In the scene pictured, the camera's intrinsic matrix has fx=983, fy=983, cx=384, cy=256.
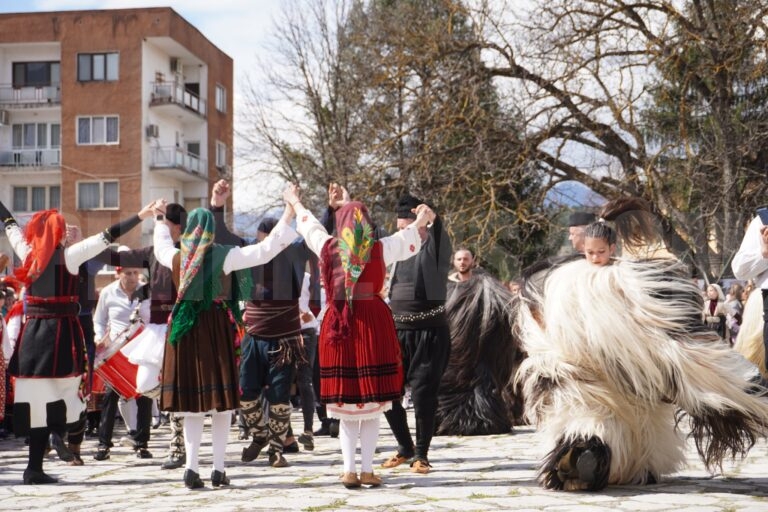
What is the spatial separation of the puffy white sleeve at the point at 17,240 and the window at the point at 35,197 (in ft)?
112

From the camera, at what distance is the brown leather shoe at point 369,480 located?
21.0ft

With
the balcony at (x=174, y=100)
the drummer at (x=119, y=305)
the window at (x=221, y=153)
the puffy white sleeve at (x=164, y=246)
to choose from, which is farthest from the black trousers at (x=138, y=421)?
the window at (x=221, y=153)

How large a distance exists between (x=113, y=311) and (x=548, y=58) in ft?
35.1

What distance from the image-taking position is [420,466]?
7117 mm

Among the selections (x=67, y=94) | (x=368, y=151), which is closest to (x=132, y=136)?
(x=67, y=94)

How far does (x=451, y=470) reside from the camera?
7207 millimetres

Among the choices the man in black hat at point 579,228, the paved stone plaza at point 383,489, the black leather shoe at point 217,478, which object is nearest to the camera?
the paved stone plaza at point 383,489

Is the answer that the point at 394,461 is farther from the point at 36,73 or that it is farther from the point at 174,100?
the point at 36,73

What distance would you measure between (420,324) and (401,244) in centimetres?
123

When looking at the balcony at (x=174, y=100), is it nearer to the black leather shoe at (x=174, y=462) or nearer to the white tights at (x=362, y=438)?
the black leather shoe at (x=174, y=462)

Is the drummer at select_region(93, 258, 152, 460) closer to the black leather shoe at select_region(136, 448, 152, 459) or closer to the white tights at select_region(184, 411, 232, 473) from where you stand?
the black leather shoe at select_region(136, 448, 152, 459)

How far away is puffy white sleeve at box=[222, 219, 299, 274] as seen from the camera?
6.39 meters

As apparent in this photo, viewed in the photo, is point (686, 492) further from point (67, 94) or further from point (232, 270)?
point (67, 94)

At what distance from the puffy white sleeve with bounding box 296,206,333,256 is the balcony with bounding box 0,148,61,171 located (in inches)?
1375
